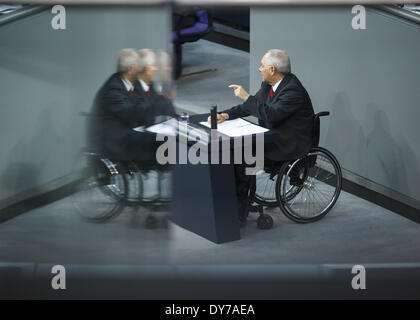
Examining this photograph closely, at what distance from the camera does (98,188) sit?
6324mm

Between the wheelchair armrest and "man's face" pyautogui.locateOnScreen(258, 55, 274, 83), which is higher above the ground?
"man's face" pyautogui.locateOnScreen(258, 55, 274, 83)

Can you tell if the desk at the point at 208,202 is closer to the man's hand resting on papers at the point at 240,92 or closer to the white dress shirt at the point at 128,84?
the man's hand resting on papers at the point at 240,92

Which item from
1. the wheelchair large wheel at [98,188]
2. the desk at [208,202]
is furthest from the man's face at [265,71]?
the wheelchair large wheel at [98,188]

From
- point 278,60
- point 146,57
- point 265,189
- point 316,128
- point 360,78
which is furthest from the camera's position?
point 265,189

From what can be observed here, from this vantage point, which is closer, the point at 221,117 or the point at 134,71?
the point at 134,71

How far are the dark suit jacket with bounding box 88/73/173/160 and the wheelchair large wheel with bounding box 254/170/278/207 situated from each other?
103cm

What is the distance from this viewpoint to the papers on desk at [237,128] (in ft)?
22.0

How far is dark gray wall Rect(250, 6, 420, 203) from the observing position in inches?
247

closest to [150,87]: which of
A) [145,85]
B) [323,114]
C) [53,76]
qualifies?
[145,85]

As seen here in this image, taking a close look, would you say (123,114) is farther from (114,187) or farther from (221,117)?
(221,117)

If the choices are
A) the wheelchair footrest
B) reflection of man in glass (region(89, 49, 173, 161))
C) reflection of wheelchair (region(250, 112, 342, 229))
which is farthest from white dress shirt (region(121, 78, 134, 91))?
the wheelchair footrest

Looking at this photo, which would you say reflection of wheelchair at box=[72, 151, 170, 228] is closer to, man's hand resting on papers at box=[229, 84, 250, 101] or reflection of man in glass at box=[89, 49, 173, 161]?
reflection of man in glass at box=[89, 49, 173, 161]

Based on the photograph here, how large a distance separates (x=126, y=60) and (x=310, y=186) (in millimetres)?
1463

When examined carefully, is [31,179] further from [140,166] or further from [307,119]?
[307,119]
